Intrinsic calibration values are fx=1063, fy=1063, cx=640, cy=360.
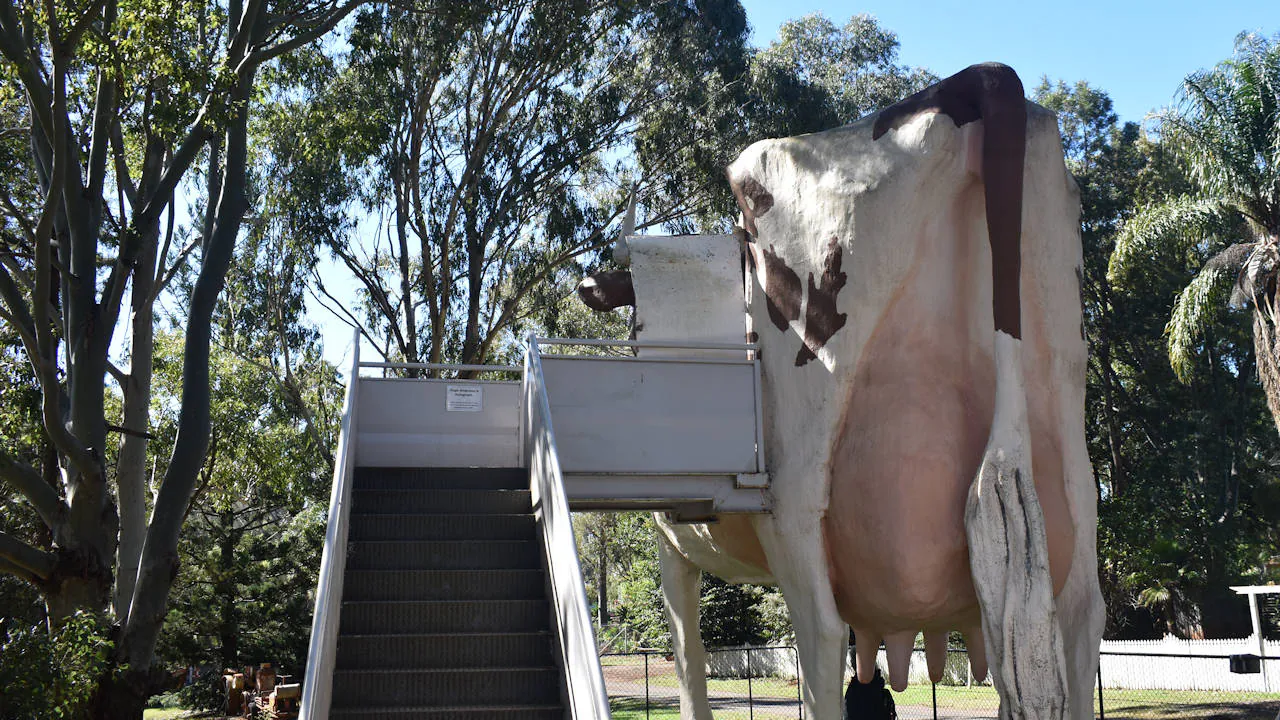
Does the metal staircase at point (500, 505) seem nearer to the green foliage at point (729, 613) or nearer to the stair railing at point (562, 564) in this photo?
the stair railing at point (562, 564)

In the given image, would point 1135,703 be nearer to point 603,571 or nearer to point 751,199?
point 751,199

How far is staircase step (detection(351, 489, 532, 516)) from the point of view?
8.00 meters

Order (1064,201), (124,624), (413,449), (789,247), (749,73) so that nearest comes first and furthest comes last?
(1064,201) < (789,247) < (413,449) < (124,624) < (749,73)

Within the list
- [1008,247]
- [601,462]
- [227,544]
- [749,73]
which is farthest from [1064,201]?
[227,544]

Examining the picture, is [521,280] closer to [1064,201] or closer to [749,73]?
[749,73]

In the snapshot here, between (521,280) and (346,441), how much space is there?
15648 millimetres

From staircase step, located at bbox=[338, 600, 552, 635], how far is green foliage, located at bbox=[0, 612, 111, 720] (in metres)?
2.72

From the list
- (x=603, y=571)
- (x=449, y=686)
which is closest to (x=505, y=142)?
(x=449, y=686)

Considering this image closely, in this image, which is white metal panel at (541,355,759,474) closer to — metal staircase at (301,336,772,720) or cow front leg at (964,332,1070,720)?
metal staircase at (301,336,772,720)

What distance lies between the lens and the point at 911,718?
1738 cm

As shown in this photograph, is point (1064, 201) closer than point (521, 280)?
Yes

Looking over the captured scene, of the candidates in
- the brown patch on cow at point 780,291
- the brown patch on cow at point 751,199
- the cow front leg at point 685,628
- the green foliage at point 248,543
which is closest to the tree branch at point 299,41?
the brown patch on cow at point 751,199

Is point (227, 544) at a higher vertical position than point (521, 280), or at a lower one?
lower

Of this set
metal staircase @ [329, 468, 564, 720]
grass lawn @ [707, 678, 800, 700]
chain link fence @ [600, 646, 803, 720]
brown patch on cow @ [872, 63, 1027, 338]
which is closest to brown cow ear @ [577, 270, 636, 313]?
metal staircase @ [329, 468, 564, 720]
